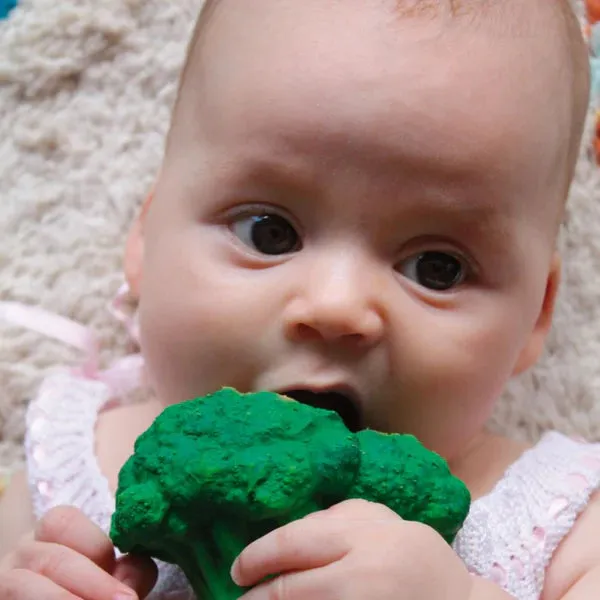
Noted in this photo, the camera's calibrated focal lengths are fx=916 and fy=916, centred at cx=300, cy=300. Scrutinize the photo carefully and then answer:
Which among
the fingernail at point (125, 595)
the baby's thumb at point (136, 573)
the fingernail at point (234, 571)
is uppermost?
the fingernail at point (234, 571)

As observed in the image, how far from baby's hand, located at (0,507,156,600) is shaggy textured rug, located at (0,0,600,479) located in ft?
1.34

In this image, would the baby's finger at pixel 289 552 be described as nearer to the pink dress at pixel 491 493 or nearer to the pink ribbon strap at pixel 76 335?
the pink dress at pixel 491 493

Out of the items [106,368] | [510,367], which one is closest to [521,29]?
[510,367]

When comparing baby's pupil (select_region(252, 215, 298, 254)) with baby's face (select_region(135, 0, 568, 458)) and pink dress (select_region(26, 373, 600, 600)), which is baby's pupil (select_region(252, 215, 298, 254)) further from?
pink dress (select_region(26, 373, 600, 600))

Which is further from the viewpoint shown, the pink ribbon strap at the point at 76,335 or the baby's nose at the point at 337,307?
the pink ribbon strap at the point at 76,335

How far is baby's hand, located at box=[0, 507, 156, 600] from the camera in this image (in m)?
0.71

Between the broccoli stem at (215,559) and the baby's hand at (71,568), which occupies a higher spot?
the broccoli stem at (215,559)

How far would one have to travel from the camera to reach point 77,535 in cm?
76

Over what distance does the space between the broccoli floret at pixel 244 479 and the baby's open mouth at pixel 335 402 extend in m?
0.08

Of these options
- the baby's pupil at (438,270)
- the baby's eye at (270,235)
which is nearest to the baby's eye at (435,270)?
the baby's pupil at (438,270)

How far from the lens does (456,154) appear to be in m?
0.81

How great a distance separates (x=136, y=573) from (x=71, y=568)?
5 centimetres

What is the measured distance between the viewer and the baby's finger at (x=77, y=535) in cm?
75

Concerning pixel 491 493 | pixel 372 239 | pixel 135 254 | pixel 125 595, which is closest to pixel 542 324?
pixel 491 493
